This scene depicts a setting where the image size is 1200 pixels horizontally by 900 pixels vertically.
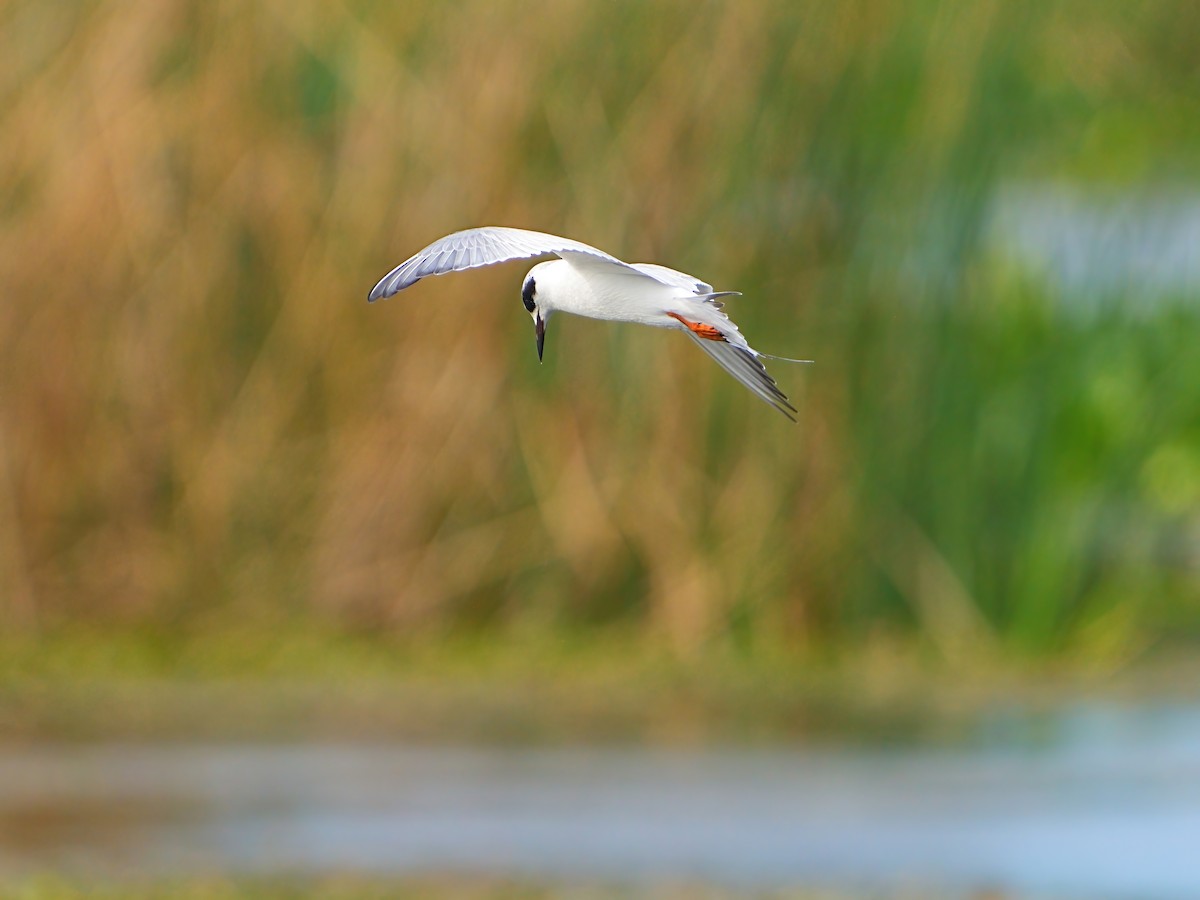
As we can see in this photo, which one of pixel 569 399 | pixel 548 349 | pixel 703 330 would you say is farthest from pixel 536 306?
pixel 569 399

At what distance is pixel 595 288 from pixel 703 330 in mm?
142

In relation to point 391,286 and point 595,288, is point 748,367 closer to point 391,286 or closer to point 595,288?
point 595,288

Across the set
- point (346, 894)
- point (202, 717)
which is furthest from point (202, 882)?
point (202, 717)

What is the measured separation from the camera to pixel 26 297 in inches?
575

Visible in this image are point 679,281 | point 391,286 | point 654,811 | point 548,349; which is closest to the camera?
point 391,286

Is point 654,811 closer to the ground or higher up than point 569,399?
closer to the ground

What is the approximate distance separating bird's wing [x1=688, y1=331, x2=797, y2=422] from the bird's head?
15 centimetres

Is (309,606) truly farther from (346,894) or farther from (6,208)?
(346,894)

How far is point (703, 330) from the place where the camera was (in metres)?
2.46

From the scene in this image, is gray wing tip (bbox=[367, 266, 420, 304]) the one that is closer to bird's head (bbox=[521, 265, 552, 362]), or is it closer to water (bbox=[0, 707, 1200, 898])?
bird's head (bbox=[521, 265, 552, 362])

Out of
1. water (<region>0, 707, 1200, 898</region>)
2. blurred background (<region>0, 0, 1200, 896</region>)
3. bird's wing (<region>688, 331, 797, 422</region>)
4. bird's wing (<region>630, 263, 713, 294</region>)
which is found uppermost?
blurred background (<region>0, 0, 1200, 896</region>)

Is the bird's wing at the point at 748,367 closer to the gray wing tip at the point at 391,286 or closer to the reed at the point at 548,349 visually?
the gray wing tip at the point at 391,286

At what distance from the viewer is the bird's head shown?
94.4 inches

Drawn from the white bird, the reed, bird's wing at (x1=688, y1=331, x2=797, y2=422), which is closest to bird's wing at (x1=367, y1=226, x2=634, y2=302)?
the white bird
